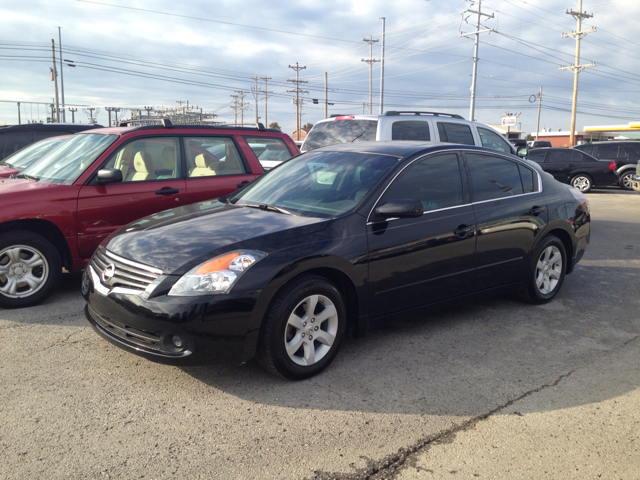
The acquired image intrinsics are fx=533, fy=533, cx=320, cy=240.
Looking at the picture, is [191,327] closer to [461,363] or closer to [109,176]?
[461,363]

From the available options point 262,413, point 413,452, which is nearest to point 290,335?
point 262,413

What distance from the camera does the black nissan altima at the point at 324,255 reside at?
11.0ft

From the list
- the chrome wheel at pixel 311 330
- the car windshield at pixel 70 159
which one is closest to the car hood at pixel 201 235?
the chrome wheel at pixel 311 330

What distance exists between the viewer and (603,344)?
4.47 m

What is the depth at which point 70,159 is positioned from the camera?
5.91 m

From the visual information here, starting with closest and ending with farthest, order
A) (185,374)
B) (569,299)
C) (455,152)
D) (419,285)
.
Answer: (185,374) < (419,285) < (455,152) < (569,299)

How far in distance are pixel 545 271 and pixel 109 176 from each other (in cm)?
454

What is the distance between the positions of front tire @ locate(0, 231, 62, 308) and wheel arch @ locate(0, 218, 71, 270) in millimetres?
99

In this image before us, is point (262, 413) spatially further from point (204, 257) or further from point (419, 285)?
point (419, 285)

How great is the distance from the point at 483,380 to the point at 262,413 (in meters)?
1.59

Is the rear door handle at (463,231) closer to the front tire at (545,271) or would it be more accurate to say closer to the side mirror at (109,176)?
the front tire at (545,271)

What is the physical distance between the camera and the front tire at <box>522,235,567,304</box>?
529 centimetres

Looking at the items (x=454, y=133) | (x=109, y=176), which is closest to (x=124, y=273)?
(x=109, y=176)

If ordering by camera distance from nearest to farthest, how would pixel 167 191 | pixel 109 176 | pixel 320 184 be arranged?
pixel 320 184 < pixel 109 176 < pixel 167 191
